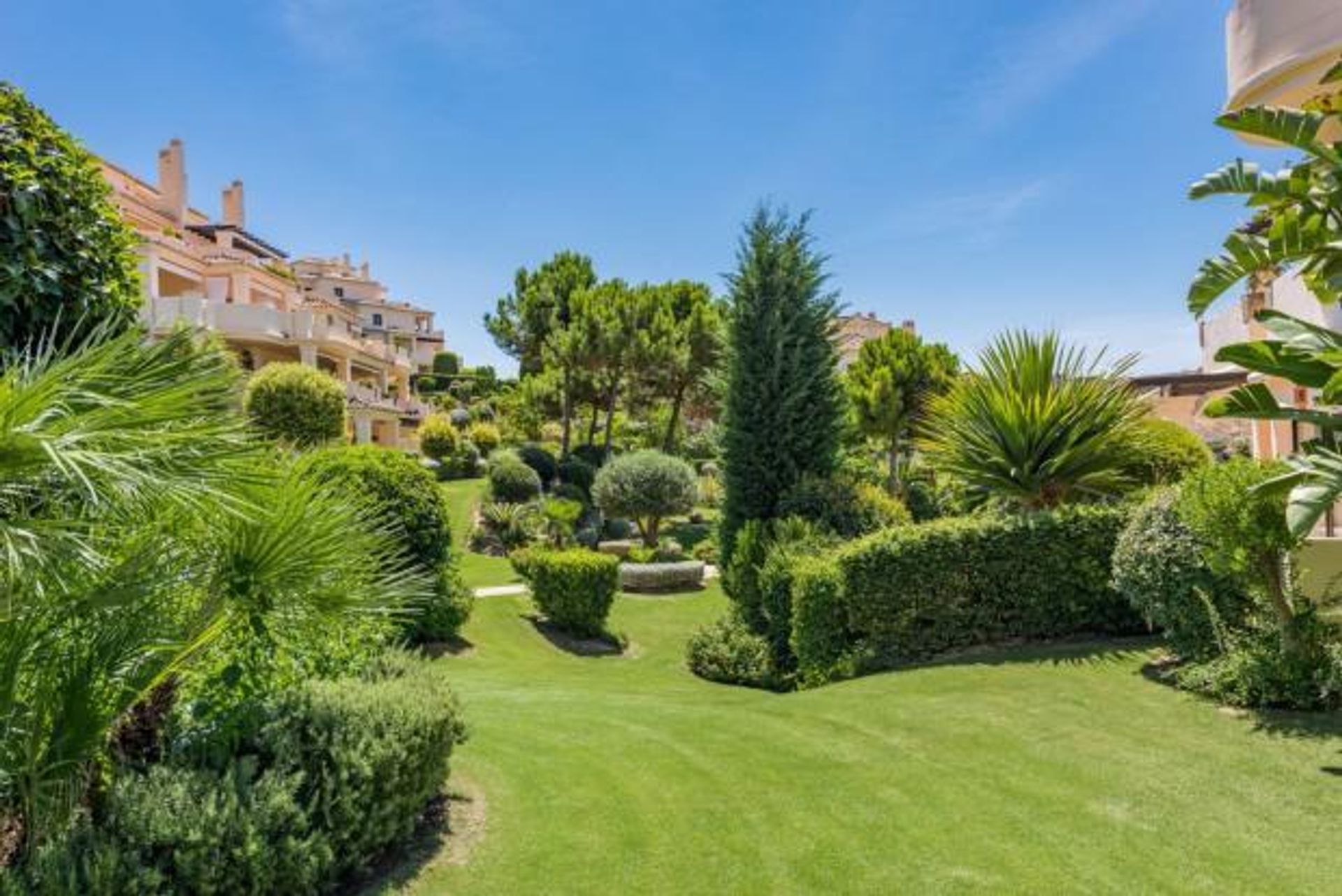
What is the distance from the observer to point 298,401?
67.7 feet

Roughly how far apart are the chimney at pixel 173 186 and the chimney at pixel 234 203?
10.5 metres

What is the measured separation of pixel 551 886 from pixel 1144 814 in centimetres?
367

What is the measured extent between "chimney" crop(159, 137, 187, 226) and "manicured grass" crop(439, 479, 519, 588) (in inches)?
839

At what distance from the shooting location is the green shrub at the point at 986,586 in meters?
9.09

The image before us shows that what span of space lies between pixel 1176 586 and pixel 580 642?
9.71 meters

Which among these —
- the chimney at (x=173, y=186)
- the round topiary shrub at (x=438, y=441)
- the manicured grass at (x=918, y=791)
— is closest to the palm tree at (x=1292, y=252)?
the manicured grass at (x=918, y=791)

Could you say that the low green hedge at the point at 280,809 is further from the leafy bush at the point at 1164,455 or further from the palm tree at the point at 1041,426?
the leafy bush at the point at 1164,455

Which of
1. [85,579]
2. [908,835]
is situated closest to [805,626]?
[908,835]

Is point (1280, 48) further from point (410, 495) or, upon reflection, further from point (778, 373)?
point (410, 495)

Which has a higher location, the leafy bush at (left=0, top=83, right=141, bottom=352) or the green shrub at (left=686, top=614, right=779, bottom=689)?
the leafy bush at (left=0, top=83, right=141, bottom=352)

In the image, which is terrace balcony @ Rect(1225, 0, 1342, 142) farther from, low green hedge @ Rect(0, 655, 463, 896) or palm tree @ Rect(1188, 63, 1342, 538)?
low green hedge @ Rect(0, 655, 463, 896)

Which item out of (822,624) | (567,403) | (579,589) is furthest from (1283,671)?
(567,403)

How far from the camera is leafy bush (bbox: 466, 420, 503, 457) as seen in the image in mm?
41062

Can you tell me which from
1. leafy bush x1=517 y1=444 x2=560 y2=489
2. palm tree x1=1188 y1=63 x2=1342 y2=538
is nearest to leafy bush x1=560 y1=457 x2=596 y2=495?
leafy bush x1=517 y1=444 x2=560 y2=489
